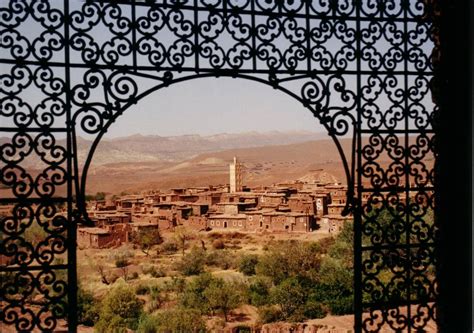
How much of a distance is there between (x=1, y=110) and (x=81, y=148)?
35.2 meters

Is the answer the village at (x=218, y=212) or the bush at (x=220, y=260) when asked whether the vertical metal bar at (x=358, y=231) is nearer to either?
the bush at (x=220, y=260)

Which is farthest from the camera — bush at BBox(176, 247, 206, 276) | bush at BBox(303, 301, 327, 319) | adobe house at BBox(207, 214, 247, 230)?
adobe house at BBox(207, 214, 247, 230)

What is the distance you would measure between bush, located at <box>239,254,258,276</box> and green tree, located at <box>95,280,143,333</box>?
525 centimetres

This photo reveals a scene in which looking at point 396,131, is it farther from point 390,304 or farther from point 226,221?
point 226,221

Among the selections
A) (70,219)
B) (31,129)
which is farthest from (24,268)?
(31,129)

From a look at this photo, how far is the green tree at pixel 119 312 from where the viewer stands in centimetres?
1836

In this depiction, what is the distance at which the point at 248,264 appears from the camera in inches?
939

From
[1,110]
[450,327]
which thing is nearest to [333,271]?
[450,327]

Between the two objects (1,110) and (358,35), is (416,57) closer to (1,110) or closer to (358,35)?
(358,35)

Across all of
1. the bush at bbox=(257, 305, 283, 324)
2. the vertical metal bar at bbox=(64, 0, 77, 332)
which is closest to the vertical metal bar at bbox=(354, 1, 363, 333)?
the vertical metal bar at bbox=(64, 0, 77, 332)

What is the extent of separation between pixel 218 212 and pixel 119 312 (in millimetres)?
11340

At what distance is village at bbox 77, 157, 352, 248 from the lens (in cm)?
2619

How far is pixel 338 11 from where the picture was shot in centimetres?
350

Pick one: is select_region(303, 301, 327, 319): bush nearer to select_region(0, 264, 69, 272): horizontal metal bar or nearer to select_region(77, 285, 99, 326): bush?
select_region(77, 285, 99, 326): bush
